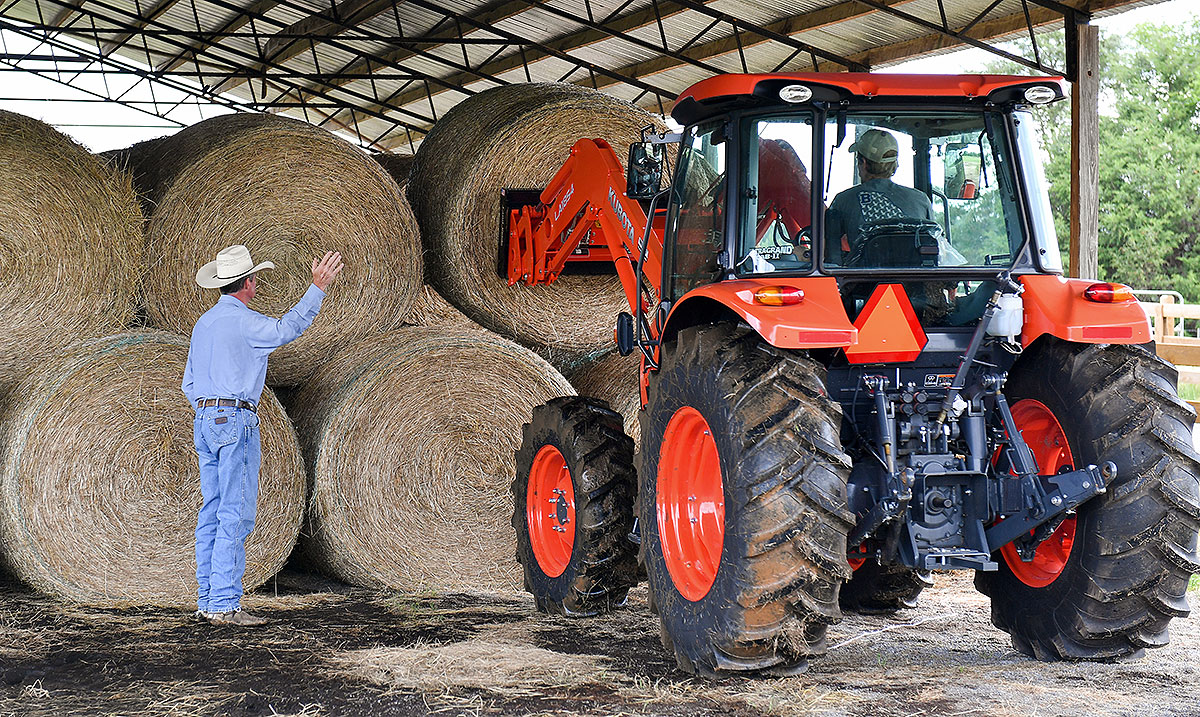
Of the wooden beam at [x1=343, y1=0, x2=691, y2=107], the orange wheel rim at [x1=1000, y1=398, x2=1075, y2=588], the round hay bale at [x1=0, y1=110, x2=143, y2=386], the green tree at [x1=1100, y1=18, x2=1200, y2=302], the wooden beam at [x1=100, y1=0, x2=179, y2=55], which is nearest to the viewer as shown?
the orange wheel rim at [x1=1000, y1=398, x2=1075, y2=588]

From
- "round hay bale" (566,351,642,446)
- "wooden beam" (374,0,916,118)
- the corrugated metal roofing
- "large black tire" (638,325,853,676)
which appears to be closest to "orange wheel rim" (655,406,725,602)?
"large black tire" (638,325,853,676)

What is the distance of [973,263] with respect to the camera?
4.48 meters

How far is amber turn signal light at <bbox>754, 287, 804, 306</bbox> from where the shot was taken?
3.89 m

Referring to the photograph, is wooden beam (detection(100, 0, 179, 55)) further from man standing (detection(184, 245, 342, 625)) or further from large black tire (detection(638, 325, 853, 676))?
large black tire (detection(638, 325, 853, 676))

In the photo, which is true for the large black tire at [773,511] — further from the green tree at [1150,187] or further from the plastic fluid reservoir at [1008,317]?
the green tree at [1150,187]

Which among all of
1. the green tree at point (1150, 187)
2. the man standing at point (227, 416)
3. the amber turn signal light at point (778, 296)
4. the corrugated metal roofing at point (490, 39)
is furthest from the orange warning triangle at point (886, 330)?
the green tree at point (1150, 187)

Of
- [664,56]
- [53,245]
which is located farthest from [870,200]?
[664,56]

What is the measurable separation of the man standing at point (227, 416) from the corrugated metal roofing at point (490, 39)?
6705 millimetres

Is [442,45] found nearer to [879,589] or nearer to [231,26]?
[231,26]

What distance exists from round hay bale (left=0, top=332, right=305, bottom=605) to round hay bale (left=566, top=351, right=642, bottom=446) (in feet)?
7.35

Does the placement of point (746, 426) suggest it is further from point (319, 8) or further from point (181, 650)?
point (319, 8)

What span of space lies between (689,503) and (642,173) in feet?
4.48

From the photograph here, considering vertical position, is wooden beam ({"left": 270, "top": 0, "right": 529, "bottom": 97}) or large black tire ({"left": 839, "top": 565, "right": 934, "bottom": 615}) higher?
wooden beam ({"left": 270, "top": 0, "right": 529, "bottom": 97})

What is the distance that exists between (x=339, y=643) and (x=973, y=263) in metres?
2.88
